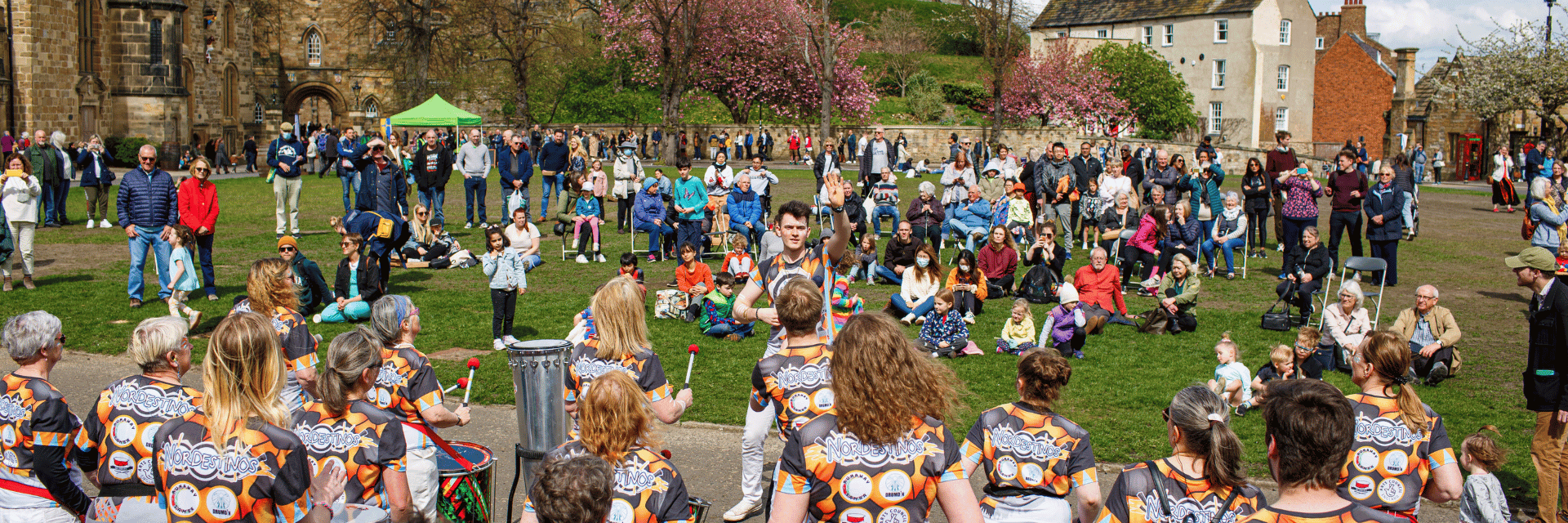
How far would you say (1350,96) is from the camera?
2153 inches

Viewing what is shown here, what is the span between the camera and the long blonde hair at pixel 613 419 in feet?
12.6

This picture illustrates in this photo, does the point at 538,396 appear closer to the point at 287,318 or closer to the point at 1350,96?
the point at 287,318

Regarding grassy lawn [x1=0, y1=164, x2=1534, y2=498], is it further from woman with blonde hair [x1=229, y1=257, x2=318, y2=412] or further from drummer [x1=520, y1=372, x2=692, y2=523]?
drummer [x1=520, y1=372, x2=692, y2=523]

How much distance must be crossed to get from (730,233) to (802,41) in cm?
2801

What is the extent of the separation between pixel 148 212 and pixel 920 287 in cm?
878

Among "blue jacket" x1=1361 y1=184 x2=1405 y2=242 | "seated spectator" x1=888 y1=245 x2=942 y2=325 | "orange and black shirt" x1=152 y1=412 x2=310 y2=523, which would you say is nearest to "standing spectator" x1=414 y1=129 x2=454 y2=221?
"seated spectator" x1=888 y1=245 x2=942 y2=325

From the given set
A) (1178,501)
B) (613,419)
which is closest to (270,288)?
(613,419)

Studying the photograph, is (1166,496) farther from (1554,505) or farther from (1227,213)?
(1227,213)

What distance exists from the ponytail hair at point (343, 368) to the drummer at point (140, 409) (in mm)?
455

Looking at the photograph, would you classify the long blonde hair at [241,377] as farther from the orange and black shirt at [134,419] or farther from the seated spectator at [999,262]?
the seated spectator at [999,262]

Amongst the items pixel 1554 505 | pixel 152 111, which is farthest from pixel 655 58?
pixel 1554 505

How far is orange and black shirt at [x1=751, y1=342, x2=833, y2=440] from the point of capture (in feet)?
14.8

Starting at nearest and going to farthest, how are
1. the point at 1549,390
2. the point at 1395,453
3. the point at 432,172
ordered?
the point at 1395,453 → the point at 1549,390 → the point at 432,172

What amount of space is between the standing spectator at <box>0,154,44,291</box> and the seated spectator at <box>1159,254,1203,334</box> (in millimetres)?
13377
